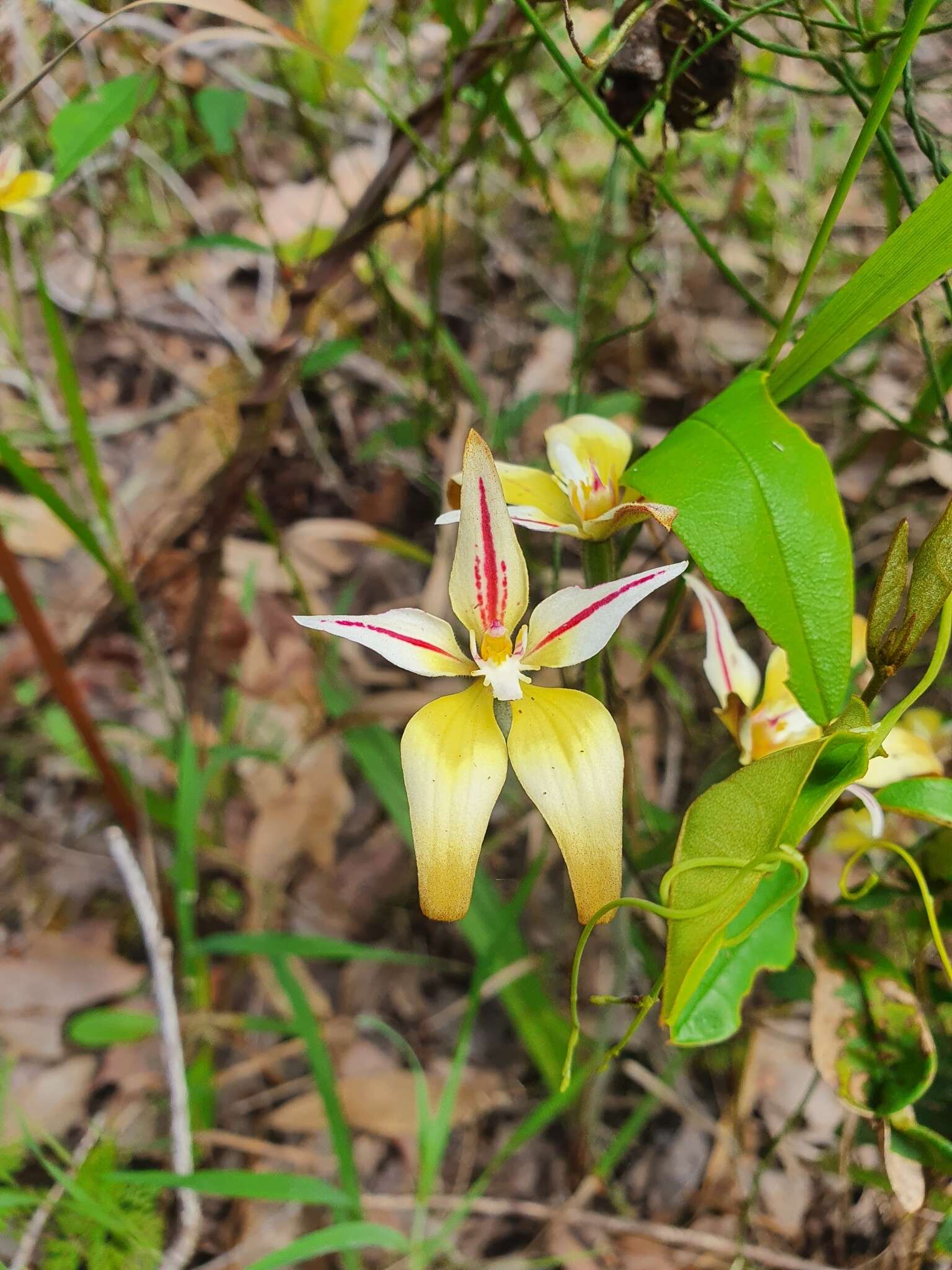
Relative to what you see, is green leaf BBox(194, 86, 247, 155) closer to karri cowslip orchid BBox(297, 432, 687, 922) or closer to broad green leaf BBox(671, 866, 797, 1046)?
karri cowslip orchid BBox(297, 432, 687, 922)

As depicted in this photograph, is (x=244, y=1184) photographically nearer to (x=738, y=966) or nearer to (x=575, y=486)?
(x=738, y=966)

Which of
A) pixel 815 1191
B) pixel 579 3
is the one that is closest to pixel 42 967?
pixel 815 1191

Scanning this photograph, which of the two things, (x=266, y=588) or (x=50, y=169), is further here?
(x=266, y=588)

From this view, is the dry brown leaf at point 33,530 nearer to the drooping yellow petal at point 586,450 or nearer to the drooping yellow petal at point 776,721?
the drooping yellow petal at point 586,450

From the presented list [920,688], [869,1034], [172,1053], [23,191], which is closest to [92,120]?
[23,191]

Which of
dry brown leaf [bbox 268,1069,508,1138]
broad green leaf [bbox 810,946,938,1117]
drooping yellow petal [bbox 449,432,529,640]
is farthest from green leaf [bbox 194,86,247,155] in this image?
dry brown leaf [bbox 268,1069,508,1138]

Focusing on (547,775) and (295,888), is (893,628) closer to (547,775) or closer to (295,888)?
(547,775)

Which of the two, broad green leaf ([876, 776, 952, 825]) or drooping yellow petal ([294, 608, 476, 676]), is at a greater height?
drooping yellow petal ([294, 608, 476, 676])
